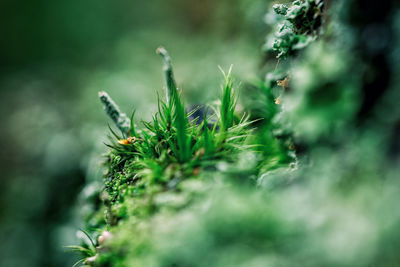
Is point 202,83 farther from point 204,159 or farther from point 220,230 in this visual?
point 220,230

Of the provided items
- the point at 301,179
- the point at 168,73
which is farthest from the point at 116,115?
the point at 301,179

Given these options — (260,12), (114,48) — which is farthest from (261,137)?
(114,48)

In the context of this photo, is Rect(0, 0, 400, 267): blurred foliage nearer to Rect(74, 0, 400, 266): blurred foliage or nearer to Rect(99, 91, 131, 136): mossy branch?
Rect(74, 0, 400, 266): blurred foliage

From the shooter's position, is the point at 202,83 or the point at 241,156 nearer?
the point at 241,156

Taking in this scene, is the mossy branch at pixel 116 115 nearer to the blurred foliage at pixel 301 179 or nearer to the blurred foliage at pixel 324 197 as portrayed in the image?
the blurred foliage at pixel 301 179

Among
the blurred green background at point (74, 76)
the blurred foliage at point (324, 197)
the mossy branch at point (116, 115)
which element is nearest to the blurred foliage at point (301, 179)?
the blurred foliage at point (324, 197)

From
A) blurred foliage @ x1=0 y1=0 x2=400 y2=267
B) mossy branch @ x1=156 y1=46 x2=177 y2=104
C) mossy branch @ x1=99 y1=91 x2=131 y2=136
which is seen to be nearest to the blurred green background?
mossy branch @ x1=99 y1=91 x2=131 y2=136
